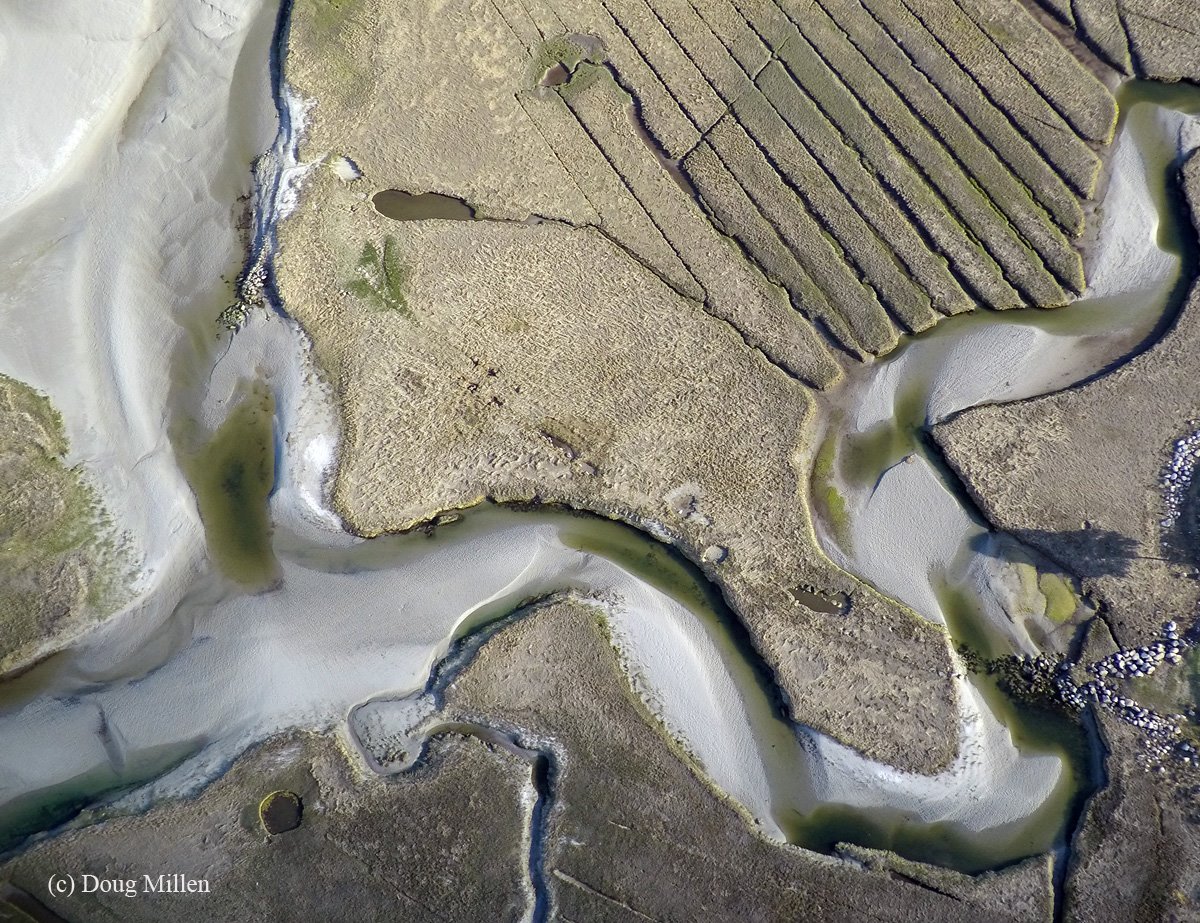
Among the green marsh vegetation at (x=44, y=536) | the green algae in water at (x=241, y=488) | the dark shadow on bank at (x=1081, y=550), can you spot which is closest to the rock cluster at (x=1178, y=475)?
the dark shadow on bank at (x=1081, y=550)

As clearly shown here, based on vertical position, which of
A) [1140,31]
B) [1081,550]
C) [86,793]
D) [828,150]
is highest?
[1140,31]

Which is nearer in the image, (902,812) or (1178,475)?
(902,812)

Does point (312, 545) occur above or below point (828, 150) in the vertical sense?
below

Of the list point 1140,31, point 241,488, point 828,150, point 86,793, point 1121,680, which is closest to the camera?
point 86,793

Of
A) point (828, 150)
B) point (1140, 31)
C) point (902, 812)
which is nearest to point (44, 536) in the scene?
point (902, 812)

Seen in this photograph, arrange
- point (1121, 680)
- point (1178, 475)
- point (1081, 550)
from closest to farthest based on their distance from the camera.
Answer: point (1121, 680), point (1081, 550), point (1178, 475)

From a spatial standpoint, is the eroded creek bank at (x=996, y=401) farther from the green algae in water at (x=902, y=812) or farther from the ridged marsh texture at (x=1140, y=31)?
the ridged marsh texture at (x=1140, y=31)

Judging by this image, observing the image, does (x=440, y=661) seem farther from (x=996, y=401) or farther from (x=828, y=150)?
(x=828, y=150)
